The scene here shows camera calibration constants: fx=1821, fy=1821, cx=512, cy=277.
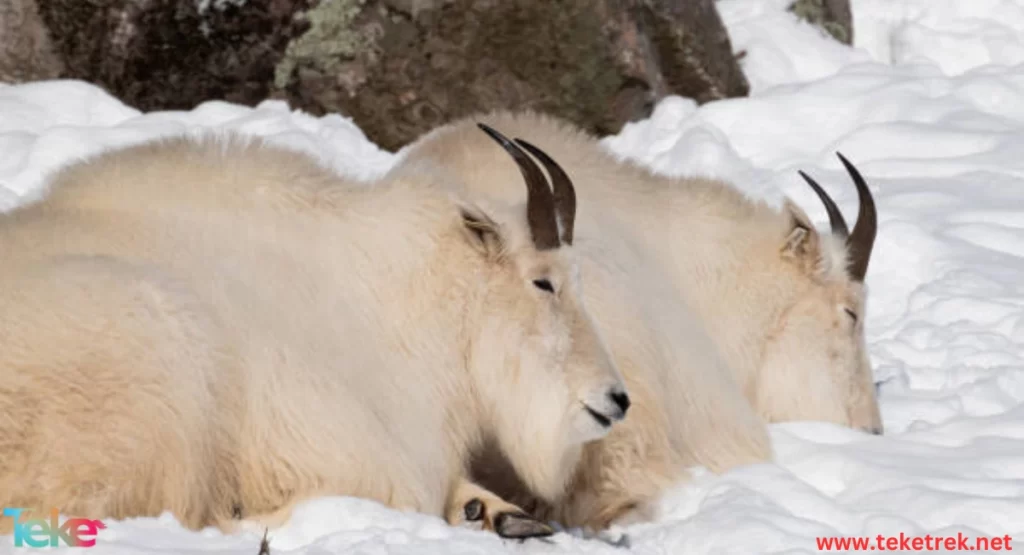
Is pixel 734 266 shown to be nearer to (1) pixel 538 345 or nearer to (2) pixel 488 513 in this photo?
(1) pixel 538 345

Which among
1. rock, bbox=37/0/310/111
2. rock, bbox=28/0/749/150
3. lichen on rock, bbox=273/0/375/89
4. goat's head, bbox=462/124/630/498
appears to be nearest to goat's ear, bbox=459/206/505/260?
goat's head, bbox=462/124/630/498

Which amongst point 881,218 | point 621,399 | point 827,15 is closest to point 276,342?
point 621,399

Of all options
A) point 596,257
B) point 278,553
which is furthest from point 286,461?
point 596,257

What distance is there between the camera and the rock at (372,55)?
989 centimetres

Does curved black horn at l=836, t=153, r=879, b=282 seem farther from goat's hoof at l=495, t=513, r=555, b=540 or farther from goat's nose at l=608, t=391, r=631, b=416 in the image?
goat's hoof at l=495, t=513, r=555, b=540

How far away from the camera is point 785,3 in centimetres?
1204

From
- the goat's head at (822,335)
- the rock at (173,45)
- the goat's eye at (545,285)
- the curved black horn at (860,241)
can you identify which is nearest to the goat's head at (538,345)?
the goat's eye at (545,285)

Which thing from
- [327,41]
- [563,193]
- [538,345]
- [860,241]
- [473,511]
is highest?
[563,193]

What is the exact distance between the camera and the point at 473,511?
5.74 meters

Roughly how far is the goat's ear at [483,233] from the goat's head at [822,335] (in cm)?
180

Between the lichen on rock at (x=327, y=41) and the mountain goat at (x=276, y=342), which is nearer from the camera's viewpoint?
the mountain goat at (x=276, y=342)

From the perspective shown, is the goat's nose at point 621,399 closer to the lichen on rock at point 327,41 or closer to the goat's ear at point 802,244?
the goat's ear at point 802,244

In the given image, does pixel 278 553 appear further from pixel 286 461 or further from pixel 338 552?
pixel 286 461

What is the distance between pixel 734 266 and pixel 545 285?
5.27 ft
